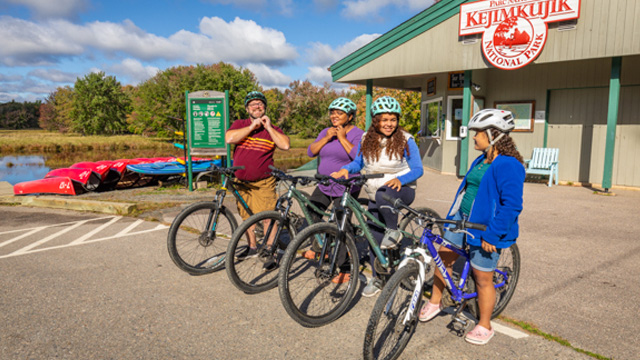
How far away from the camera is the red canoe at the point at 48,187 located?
9.91m

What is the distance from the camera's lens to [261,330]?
3.22m

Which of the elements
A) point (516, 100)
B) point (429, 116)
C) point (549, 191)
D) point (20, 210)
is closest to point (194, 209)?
point (20, 210)

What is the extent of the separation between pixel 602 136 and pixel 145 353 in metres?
11.5

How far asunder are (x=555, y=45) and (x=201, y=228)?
900cm

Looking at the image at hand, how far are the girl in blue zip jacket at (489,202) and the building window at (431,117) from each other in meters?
10.6

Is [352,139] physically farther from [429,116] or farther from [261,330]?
[429,116]

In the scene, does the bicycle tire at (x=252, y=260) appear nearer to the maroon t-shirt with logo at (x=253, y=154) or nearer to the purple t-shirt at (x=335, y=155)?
the purple t-shirt at (x=335, y=155)

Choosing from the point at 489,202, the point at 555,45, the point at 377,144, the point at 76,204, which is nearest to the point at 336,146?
the point at 377,144

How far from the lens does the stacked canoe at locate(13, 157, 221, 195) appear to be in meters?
10.2

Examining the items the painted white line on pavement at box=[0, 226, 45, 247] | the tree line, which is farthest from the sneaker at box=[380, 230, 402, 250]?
the tree line

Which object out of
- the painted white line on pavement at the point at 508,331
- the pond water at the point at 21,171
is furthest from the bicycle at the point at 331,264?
the pond water at the point at 21,171

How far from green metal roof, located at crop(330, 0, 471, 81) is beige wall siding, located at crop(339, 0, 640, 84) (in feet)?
0.47

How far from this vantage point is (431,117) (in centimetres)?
1396

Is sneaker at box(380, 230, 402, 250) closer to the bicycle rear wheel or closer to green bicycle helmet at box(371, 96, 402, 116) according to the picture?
the bicycle rear wheel
